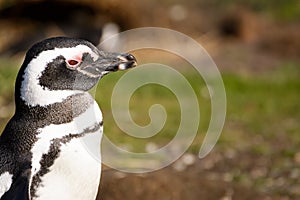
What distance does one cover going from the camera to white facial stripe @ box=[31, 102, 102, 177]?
13.1ft

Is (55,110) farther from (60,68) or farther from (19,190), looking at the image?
(19,190)

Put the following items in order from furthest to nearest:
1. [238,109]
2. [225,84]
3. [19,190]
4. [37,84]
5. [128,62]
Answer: [225,84]
[238,109]
[128,62]
[37,84]
[19,190]

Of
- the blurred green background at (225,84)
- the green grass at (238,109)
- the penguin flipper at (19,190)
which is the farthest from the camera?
the green grass at (238,109)

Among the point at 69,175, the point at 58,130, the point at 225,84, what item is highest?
the point at 58,130

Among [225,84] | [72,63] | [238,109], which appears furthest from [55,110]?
[225,84]

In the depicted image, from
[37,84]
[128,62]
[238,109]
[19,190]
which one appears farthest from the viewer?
[238,109]

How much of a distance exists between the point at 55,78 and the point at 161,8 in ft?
33.0

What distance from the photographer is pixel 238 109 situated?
9688 millimetres

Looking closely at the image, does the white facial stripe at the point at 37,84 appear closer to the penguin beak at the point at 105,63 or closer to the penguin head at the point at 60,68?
the penguin head at the point at 60,68

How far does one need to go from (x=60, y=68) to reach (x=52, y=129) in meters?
0.26

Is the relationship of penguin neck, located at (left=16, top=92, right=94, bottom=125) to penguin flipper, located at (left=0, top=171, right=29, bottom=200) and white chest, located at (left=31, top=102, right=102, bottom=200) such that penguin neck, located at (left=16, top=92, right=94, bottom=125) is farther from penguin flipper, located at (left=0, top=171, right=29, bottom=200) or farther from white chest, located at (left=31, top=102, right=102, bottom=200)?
penguin flipper, located at (left=0, top=171, right=29, bottom=200)

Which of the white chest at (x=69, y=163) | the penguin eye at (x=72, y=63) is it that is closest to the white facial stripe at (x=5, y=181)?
the white chest at (x=69, y=163)

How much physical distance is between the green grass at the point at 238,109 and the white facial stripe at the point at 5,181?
3.95 metres

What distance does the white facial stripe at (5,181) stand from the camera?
154 inches
